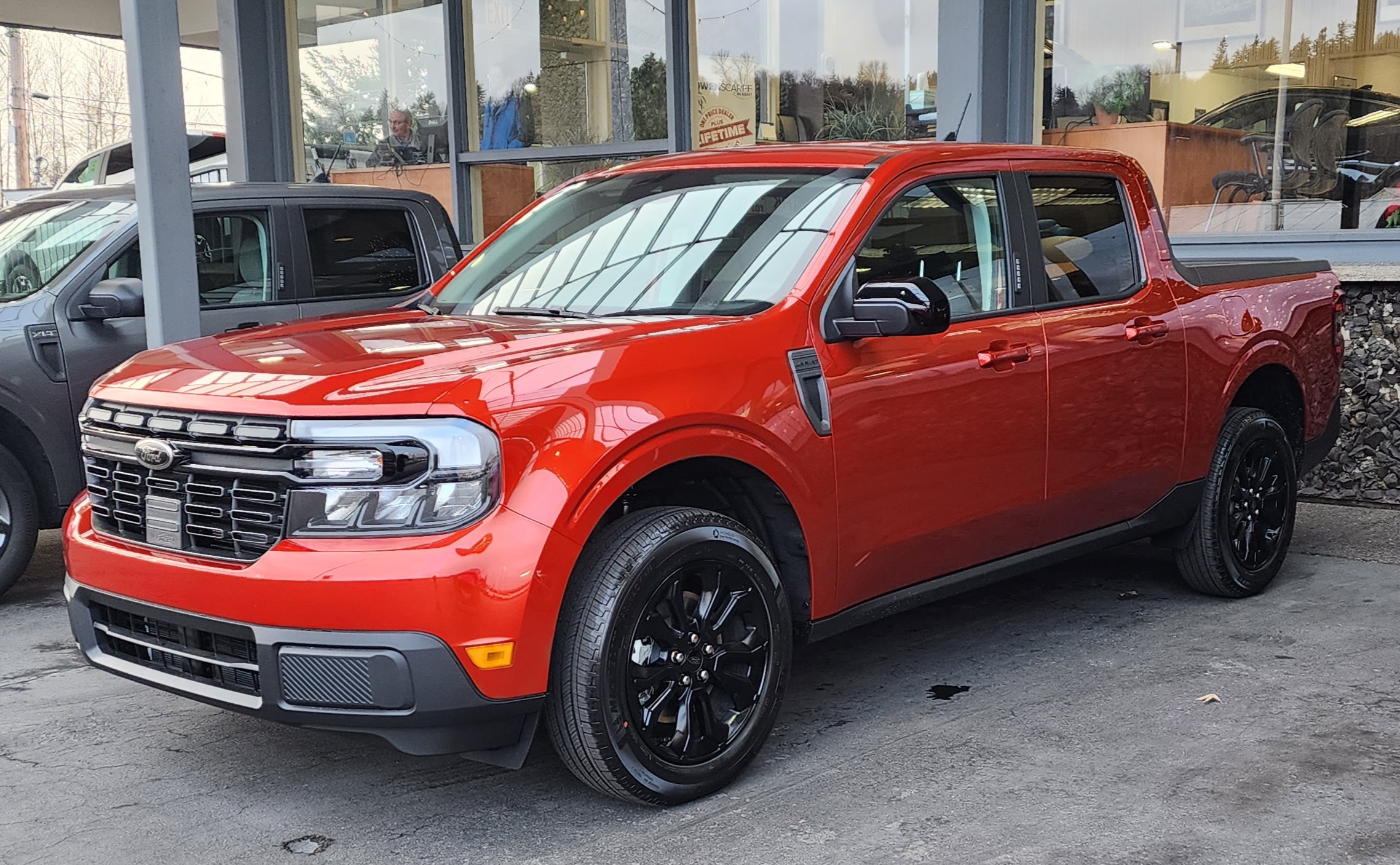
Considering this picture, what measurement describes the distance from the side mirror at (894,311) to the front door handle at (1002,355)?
44 centimetres

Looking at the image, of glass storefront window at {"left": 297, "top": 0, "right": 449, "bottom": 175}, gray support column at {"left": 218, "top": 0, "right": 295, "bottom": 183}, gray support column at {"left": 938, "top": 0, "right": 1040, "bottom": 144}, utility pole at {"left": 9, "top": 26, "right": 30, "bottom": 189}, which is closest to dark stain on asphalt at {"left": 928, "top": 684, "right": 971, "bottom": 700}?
gray support column at {"left": 938, "top": 0, "right": 1040, "bottom": 144}

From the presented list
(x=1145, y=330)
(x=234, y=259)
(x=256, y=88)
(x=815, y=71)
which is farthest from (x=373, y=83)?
(x=1145, y=330)

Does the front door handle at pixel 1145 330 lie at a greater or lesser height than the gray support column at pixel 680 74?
lesser

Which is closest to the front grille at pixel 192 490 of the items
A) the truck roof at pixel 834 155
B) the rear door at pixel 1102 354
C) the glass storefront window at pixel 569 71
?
the truck roof at pixel 834 155

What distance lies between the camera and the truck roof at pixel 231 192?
22.2 ft

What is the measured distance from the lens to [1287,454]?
233 inches

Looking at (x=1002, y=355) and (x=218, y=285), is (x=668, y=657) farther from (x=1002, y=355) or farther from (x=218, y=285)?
(x=218, y=285)

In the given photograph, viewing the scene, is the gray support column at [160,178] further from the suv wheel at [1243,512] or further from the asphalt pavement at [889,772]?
the suv wheel at [1243,512]

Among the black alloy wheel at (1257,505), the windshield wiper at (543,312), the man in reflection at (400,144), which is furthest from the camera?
the man in reflection at (400,144)

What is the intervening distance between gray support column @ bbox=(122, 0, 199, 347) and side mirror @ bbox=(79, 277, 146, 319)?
14 cm

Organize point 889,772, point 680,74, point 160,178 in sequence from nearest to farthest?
point 889,772 < point 160,178 < point 680,74

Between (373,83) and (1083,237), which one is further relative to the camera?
(373,83)

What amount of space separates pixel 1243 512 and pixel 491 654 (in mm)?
3795

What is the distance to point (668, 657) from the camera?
3617mm
